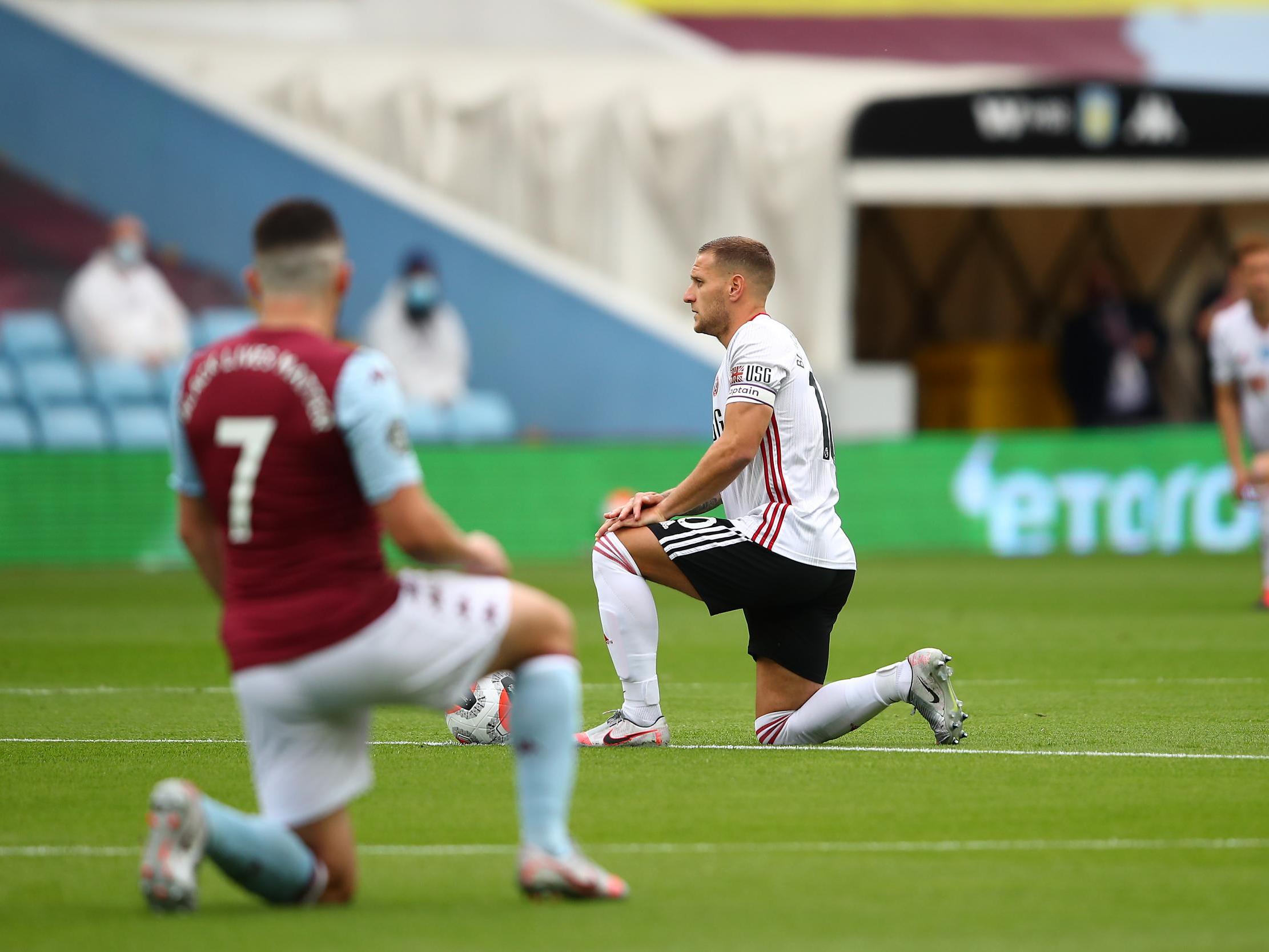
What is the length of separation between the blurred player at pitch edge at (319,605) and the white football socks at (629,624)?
268cm

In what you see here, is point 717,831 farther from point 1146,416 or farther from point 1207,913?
point 1146,416

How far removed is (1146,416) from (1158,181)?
306cm

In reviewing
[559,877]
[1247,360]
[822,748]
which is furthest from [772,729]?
[1247,360]

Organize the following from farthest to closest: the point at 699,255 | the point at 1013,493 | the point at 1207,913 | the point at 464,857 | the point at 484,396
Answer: the point at 484,396 < the point at 1013,493 < the point at 699,255 < the point at 464,857 < the point at 1207,913

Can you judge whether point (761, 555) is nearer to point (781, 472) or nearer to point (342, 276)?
point (781, 472)

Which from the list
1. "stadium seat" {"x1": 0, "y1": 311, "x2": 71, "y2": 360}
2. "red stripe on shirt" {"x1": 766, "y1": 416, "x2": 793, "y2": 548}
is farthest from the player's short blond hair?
"stadium seat" {"x1": 0, "y1": 311, "x2": 71, "y2": 360}

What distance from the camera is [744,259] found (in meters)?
8.29

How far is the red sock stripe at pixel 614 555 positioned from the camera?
823 cm

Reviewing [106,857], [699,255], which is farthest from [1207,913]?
[699,255]

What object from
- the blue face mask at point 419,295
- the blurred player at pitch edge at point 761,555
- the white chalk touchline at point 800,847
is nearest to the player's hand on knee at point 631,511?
the blurred player at pitch edge at point 761,555

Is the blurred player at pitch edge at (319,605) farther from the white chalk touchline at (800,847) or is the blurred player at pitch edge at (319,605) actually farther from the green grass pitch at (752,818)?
the white chalk touchline at (800,847)

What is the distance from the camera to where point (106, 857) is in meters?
6.22

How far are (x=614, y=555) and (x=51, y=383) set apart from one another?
13.0 metres

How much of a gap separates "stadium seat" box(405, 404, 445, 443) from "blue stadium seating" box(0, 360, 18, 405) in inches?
141
